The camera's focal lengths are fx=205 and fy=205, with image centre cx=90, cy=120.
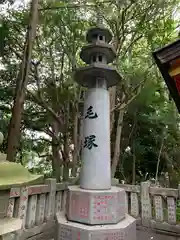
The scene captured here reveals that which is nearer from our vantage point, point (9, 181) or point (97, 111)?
point (9, 181)

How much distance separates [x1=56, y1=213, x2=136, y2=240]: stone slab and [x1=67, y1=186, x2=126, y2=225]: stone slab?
0.09 m

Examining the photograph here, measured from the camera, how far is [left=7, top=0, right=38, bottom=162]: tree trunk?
14.4ft

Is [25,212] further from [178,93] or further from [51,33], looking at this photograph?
[51,33]

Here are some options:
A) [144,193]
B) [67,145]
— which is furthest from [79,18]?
[144,193]

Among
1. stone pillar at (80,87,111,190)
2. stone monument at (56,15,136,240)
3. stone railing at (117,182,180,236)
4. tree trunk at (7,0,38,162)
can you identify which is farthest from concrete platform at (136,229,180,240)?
tree trunk at (7,0,38,162)

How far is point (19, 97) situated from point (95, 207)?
9.54ft

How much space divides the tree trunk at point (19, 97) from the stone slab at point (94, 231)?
1776 millimetres

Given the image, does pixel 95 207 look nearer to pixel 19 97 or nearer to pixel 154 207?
pixel 154 207

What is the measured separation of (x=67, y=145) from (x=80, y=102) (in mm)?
1781

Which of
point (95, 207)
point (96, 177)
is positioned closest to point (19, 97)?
point (96, 177)

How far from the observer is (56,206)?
15.5ft

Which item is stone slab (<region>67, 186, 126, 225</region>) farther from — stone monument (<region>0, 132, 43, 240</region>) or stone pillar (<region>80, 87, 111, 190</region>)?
stone monument (<region>0, 132, 43, 240</region>)

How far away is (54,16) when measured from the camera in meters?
6.12

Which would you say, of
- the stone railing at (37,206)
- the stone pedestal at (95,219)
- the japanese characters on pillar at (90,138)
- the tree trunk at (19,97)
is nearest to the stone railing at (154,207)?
the stone pedestal at (95,219)
